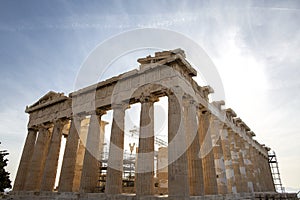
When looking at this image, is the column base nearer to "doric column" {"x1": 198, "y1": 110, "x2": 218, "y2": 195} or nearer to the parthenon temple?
the parthenon temple

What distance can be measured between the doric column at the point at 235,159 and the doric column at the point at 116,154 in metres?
13.0

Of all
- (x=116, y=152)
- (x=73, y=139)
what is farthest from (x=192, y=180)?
(x=73, y=139)

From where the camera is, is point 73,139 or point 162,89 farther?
point 73,139

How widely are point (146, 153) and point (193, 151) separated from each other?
341 cm

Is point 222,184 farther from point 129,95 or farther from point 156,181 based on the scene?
point 129,95

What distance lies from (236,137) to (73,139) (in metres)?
19.2

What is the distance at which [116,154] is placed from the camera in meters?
16.1

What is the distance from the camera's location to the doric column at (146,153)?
13.8 metres

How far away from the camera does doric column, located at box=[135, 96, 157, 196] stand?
45.1ft

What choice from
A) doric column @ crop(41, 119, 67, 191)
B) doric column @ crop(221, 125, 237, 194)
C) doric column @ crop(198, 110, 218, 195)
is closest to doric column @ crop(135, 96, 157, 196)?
doric column @ crop(198, 110, 218, 195)

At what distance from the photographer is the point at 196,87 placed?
19.1 meters

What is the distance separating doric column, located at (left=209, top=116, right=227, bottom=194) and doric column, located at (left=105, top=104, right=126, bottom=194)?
27.8 ft

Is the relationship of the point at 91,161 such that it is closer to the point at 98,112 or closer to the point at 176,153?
the point at 98,112

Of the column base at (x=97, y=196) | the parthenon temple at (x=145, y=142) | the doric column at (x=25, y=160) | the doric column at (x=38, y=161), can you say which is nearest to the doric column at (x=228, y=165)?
the parthenon temple at (x=145, y=142)
